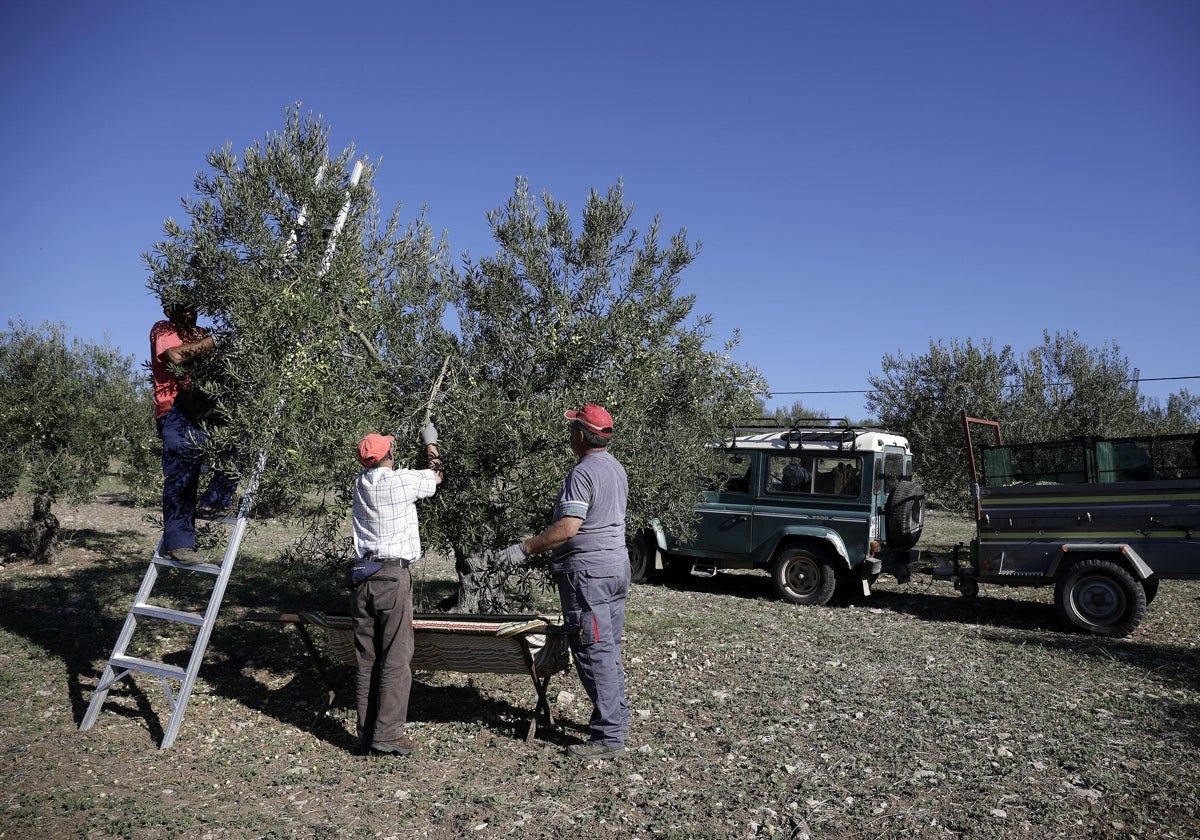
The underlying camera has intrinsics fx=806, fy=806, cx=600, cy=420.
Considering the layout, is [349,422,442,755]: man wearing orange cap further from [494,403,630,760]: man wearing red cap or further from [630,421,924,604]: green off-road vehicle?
[630,421,924,604]: green off-road vehicle

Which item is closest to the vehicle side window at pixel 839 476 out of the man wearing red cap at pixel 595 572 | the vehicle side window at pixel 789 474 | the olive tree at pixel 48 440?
the vehicle side window at pixel 789 474

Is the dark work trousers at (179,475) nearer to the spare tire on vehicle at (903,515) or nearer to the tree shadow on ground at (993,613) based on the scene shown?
the tree shadow on ground at (993,613)

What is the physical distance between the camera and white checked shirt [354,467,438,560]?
16.6ft

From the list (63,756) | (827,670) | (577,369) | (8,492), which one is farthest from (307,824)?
(8,492)

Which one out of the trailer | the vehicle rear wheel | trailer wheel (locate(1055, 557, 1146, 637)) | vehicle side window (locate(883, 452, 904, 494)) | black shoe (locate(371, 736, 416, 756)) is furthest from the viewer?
the vehicle rear wheel

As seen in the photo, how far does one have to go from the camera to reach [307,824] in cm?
412

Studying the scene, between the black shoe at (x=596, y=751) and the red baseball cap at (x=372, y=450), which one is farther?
the red baseball cap at (x=372, y=450)

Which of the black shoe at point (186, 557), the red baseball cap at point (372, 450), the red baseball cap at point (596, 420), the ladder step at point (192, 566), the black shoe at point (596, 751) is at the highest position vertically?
the red baseball cap at point (596, 420)

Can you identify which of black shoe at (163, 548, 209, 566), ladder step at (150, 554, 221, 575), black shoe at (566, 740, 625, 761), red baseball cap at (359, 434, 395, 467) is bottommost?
black shoe at (566, 740, 625, 761)

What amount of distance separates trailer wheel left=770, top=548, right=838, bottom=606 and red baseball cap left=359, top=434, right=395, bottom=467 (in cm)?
734

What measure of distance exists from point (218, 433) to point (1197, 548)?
9421 millimetres

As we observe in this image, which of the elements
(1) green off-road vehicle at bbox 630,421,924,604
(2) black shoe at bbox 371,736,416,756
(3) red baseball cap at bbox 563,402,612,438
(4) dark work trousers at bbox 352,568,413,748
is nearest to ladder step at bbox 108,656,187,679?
(4) dark work trousers at bbox 352,568,413,748

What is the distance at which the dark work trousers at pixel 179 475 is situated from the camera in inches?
216

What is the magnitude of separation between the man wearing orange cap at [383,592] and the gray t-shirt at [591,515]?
1.00 meters
